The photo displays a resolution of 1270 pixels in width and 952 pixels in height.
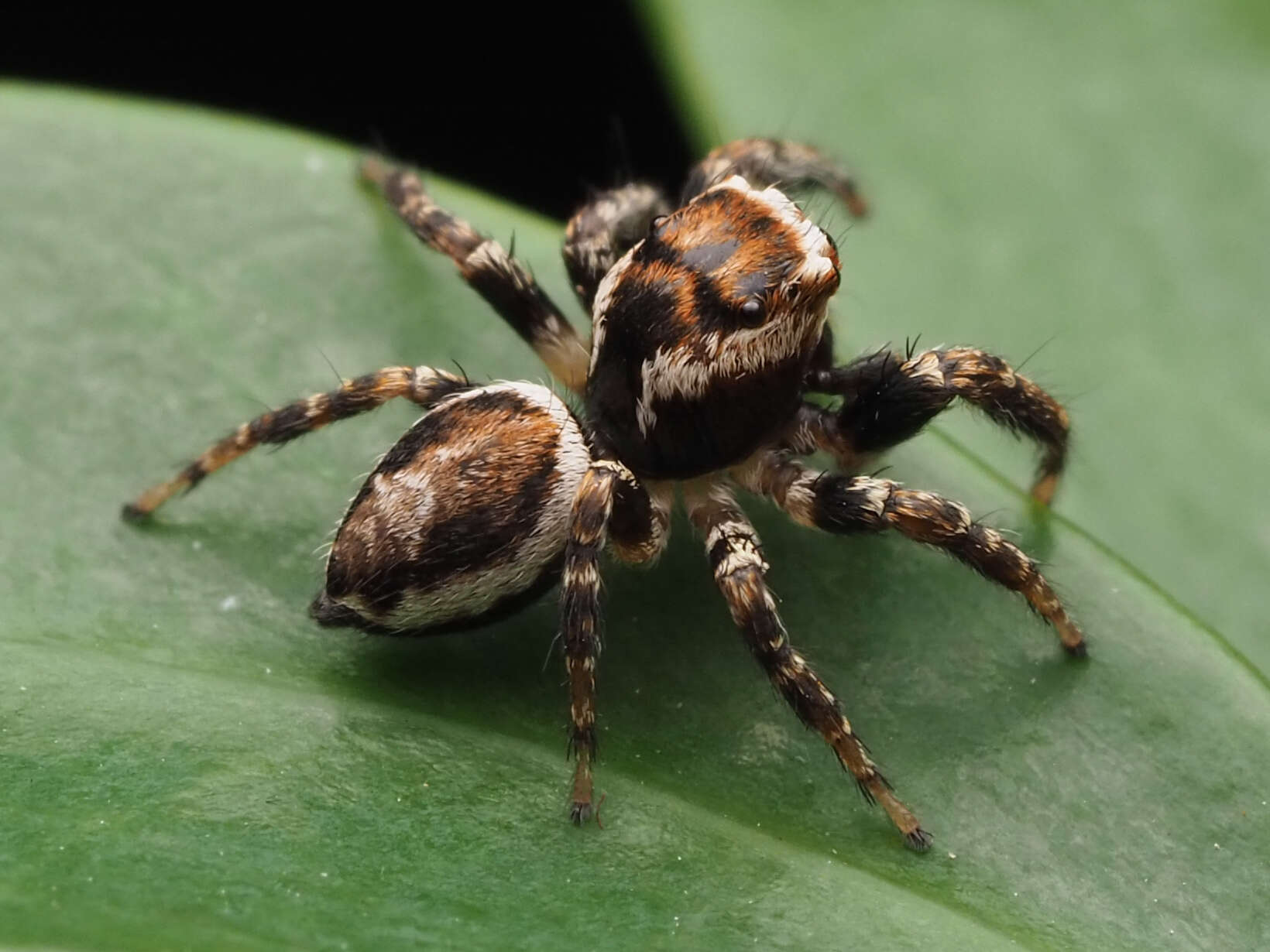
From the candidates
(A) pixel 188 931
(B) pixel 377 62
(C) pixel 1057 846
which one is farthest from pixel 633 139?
(A) pixel 188 931

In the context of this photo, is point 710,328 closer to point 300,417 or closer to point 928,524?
point 928,524

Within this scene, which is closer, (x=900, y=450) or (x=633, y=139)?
(x=900, y=450)

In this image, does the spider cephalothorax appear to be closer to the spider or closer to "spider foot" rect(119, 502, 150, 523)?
the spider

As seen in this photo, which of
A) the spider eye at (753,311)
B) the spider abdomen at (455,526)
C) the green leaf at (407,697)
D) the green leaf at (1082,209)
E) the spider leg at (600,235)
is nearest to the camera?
the green leaf at (407,697)

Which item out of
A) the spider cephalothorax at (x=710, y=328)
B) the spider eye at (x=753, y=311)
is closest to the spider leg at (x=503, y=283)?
the spider cephalothorax at (x=710, y=328)

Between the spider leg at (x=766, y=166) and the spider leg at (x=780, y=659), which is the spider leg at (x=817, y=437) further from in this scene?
the spider leg at (x=766, y=166)

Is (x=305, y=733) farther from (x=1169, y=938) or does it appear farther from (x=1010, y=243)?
(x=1010, y=243)

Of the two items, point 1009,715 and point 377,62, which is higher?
point 1009,715
